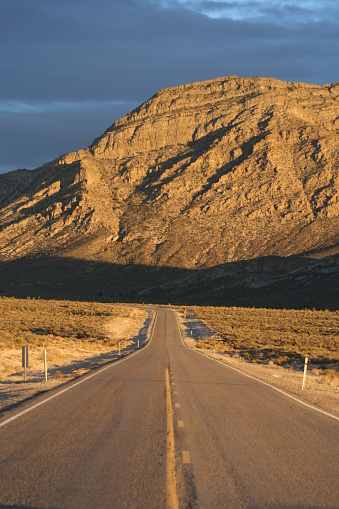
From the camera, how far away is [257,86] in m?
153

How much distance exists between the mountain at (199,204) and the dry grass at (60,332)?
30780 millimetres

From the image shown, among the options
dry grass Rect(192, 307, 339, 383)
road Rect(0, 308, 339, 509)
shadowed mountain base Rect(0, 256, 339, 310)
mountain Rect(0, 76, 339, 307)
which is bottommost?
dry grass Rect(192, 307, 339, 383)

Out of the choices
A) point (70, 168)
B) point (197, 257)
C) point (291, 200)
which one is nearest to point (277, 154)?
point (291, 200)

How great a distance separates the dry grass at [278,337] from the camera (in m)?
30.7

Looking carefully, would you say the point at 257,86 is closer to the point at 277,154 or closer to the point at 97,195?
the point at 277,154

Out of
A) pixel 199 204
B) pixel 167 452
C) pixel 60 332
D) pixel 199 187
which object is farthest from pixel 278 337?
pixel 199 187

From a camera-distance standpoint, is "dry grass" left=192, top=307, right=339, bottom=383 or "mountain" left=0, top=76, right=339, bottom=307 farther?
"mountain" left=0, top=76, right=339, bottom=307

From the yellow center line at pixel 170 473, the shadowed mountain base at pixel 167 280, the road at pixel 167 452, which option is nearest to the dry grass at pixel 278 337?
the road at pixel 167 452

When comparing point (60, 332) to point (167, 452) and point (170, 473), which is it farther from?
point (170, 473)

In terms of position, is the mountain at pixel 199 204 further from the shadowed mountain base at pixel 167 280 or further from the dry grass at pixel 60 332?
the dry grass at pixel 60 332

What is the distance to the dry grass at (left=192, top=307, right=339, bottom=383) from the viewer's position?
30.7 metres

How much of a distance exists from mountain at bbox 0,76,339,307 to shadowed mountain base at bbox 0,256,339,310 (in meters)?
0.26

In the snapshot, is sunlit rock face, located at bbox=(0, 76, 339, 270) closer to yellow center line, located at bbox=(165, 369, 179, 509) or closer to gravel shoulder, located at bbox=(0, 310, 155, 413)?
gravel shoulder, located at bbox=(0, 310, 155, 413)

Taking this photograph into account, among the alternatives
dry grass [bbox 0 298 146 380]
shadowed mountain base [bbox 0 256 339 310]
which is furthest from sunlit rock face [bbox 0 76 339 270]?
dry grass [bbox 0 298 146 380]
